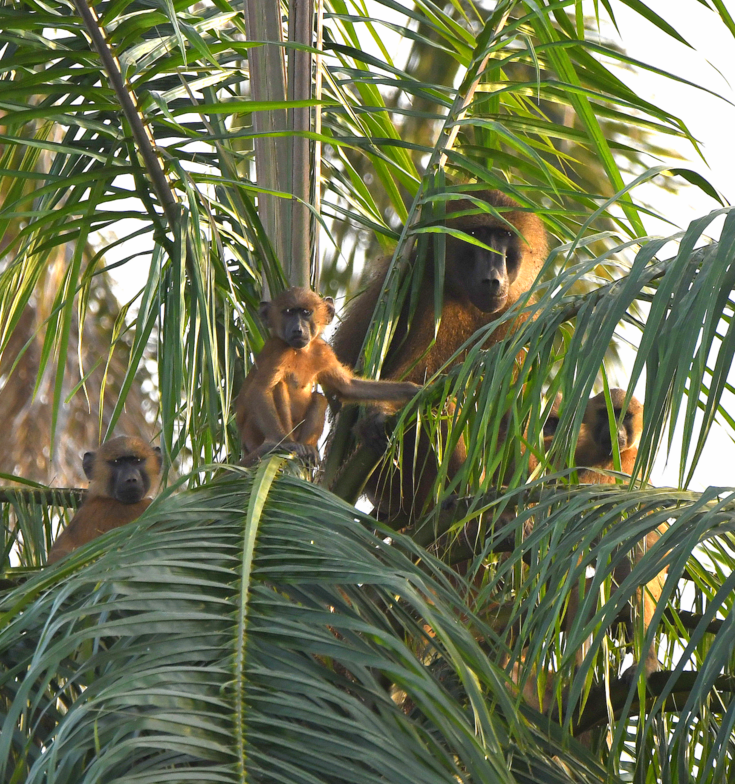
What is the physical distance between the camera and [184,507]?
7.63 feet

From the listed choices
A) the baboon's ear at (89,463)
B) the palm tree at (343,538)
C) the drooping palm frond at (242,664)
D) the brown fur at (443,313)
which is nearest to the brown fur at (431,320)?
the brown fur at (443,313)

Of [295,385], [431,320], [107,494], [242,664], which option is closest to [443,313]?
[431,320]

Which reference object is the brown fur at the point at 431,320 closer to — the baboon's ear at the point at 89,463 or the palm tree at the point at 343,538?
the palm tree at the point at 343,538

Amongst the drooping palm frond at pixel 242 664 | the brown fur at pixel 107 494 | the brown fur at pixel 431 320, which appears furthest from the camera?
the brown fur at pixel 431 320

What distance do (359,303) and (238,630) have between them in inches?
115

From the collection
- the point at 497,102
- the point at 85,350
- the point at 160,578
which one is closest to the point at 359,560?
the point at 160,578

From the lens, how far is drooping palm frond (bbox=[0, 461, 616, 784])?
157cm

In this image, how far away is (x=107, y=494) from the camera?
4.08 meters

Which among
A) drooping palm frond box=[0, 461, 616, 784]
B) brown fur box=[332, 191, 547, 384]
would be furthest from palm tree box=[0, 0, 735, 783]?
brown fur box=[332, 191, 547, 384]

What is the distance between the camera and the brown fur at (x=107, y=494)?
3.87 m

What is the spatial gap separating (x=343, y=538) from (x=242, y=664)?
1.52ft

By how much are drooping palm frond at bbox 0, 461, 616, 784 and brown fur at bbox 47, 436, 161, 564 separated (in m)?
1.70

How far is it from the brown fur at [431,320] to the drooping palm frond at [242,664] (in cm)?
212

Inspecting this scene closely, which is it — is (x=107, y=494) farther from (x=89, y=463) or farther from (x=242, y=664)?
(x=242, y=664)
